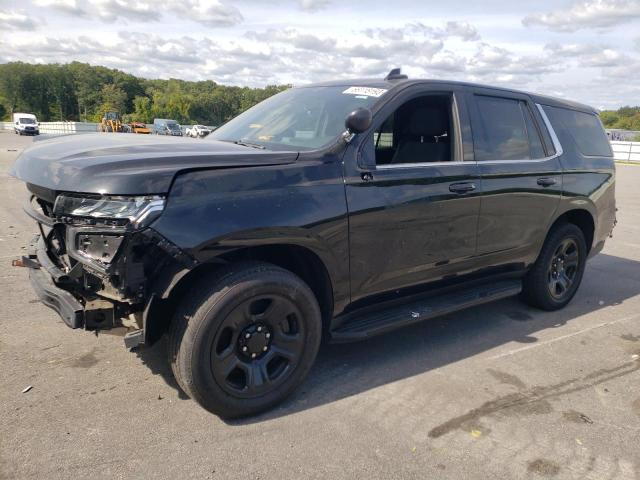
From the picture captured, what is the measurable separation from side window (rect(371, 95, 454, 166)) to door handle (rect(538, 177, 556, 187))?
1.09m

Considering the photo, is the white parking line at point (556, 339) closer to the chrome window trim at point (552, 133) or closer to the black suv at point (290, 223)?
the black suv at point (290, 223)

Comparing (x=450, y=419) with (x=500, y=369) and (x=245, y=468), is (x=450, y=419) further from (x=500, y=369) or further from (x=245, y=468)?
(x=245, y=468)

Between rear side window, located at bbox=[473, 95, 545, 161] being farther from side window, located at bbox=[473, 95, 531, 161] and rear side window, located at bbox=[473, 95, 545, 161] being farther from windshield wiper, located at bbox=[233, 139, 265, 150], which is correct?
windshield wiper, located at bbox=[233, 139, 265, 150]

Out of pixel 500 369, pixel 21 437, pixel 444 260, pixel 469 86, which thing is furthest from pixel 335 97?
pixel 21 437

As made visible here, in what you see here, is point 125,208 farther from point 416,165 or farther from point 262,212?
point 416,165

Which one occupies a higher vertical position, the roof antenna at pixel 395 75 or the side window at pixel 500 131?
the roof antenna at pixel 395 75

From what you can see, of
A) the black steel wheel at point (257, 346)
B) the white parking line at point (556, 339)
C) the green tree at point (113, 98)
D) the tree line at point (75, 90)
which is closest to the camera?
the black steel wheel at point (257, 346)

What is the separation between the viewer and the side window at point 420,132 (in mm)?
4121

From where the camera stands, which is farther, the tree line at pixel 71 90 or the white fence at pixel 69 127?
the tree line at pixel 71 90

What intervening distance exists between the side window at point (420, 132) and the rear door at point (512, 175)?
23 cm

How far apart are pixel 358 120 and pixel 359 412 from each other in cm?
176

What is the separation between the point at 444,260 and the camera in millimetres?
4016

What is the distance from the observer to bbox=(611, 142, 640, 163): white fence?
3544cm

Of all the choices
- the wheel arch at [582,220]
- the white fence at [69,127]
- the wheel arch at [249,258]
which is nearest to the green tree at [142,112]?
the white fence at [69,127]
